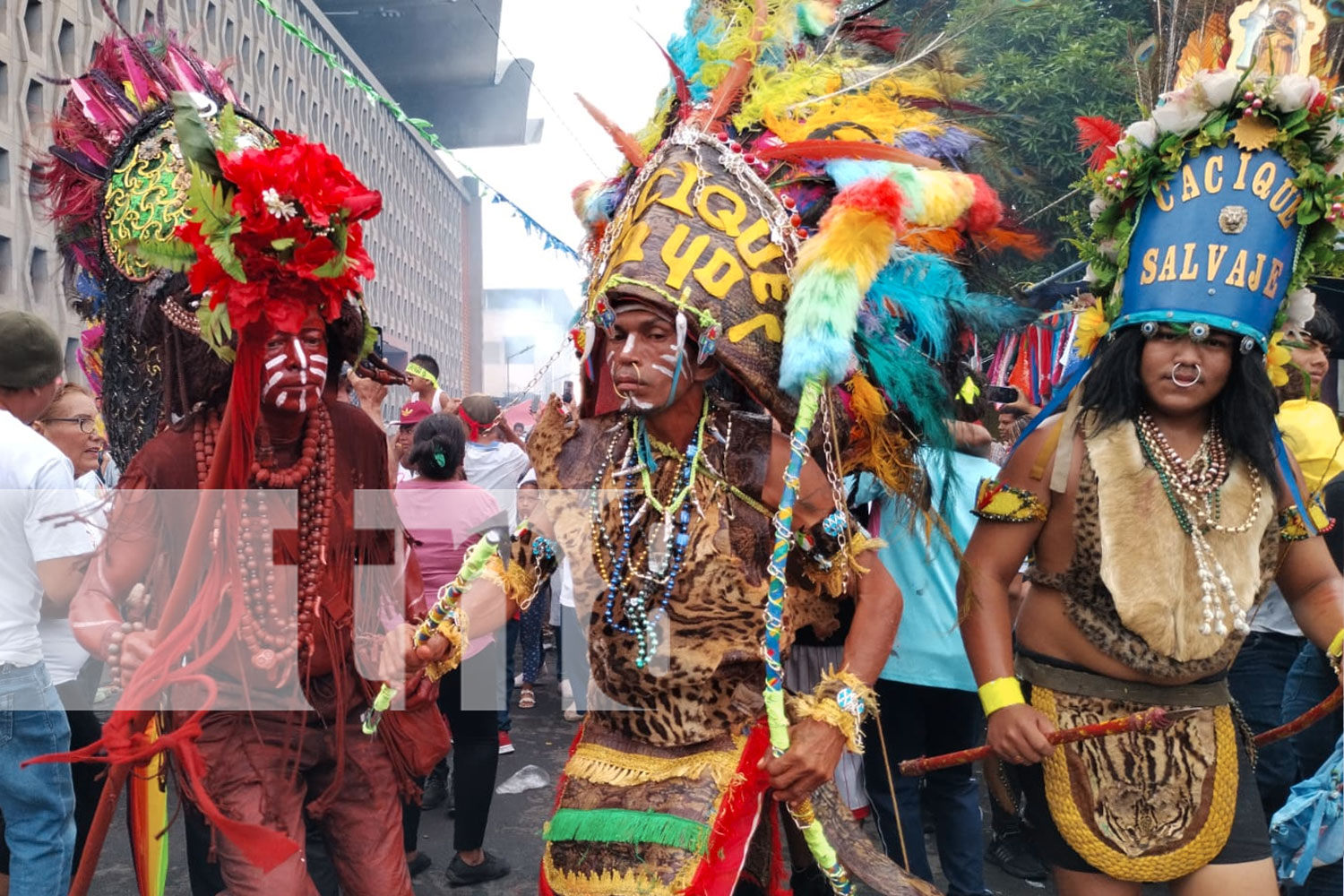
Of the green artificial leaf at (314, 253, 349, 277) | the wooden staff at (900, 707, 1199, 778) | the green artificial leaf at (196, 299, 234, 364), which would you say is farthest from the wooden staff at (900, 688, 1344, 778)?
the green artificial leaf at (196, 299, 234, 364)

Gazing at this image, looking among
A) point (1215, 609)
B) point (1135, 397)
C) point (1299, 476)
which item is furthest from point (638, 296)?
point (1299, 476)

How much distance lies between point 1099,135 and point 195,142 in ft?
7.74

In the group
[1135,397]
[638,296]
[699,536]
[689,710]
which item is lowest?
[689,710]

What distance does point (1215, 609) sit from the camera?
2510 mm

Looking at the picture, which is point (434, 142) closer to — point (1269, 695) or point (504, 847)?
point (504, 847)

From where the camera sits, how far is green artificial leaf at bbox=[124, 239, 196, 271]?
2.54m

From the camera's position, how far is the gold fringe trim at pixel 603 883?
2.33 metres

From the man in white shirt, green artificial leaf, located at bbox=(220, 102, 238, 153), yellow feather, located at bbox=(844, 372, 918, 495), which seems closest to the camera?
green artificial leaf, located at bbox=(220, 102, 238, 153)

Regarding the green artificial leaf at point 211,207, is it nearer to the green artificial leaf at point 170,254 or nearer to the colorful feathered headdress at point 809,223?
the green artificial leaf at point 170,254

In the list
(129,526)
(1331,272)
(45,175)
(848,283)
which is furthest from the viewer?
(45,175)

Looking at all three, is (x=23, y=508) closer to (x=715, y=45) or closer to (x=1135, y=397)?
(x=715, y=45)

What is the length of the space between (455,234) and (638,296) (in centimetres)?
646

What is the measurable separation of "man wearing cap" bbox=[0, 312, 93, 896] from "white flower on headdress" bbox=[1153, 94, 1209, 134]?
3.29 metres

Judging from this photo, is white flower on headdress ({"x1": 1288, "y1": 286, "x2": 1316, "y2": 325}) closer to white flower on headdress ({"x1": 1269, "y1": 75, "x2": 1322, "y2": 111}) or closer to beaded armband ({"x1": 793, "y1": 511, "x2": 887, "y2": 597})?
white flower on headdress ({"x1": 1269, "y1": 75, "x2": 1322, "y2": 111})
